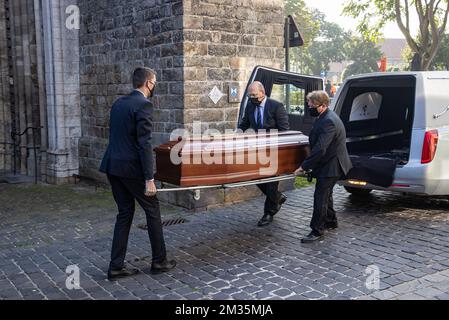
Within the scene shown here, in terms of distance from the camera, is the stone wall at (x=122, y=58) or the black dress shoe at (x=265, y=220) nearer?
Result: the black dress shoe at (x=265, y=220)

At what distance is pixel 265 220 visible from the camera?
6.47m

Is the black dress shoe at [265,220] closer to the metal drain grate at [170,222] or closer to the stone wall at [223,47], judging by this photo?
the metal drain grate at [170,222]

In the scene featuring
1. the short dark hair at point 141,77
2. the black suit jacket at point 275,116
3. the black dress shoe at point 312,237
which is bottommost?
the black dress shoe at point 312,237

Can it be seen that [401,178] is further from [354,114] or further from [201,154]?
[201,154]

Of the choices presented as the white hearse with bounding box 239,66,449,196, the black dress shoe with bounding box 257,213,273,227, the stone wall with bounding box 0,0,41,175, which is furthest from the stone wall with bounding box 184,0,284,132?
the stone wall with bounding box 0,0,41,175

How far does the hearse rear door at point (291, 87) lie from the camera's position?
7.18 m

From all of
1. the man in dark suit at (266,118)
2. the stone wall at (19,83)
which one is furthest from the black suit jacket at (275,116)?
the stone wall at (19,83)

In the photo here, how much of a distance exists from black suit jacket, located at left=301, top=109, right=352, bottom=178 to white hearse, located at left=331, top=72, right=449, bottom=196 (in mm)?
1130

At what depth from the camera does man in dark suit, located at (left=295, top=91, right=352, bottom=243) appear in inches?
218

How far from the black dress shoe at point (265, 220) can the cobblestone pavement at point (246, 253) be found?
0.27ft

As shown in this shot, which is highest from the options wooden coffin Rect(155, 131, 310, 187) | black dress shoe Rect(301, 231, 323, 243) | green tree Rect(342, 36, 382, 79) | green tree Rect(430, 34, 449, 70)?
green tree Rect(342, 36, 382, 79)

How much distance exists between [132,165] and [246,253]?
1.68 metres

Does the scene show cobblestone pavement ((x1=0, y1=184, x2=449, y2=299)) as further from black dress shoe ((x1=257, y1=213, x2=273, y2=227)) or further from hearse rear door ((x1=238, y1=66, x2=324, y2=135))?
hearse rear door ((x1=238, y1=66, x2=324, y2=135))

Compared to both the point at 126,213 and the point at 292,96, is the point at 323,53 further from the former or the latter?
the point at 126,213
